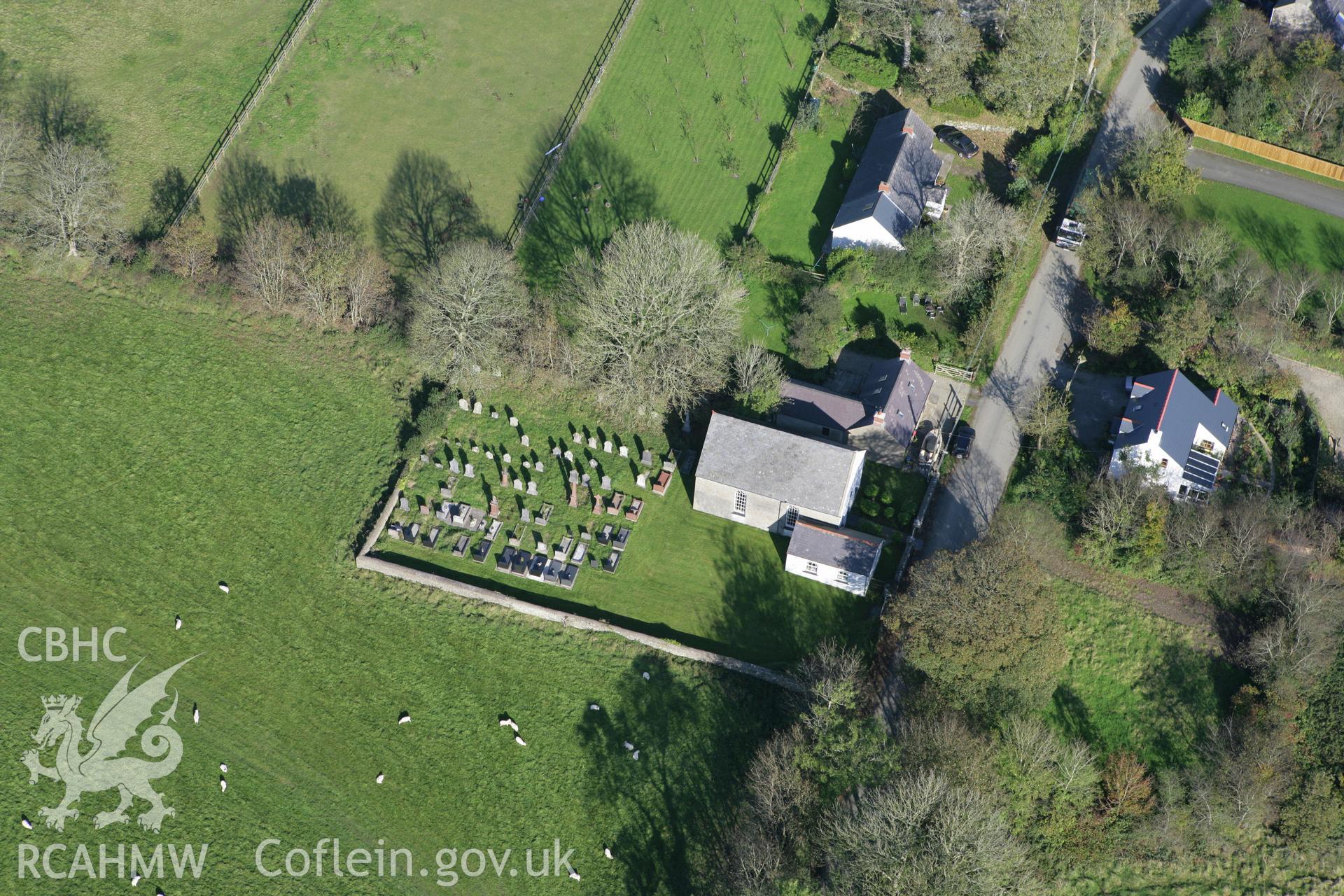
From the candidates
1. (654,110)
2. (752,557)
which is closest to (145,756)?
(752,557)

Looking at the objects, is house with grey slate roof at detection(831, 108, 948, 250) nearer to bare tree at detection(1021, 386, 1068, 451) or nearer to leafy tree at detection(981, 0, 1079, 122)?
leafy tree at detection(981, 0, 1079, 122)

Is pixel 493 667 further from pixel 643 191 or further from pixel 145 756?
pixel 643 191

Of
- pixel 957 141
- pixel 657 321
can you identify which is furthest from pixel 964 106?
pixel 657 321

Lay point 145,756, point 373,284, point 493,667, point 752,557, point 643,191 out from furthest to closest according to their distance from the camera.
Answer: point 643,191
point 373,284
point 752,557
point 493,667
point 145,756

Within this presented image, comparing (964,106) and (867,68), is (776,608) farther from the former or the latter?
(867,68)

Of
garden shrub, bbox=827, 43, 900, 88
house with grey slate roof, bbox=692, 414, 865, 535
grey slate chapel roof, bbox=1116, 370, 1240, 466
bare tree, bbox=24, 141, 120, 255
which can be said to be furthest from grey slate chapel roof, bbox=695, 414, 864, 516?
bare tree, bbox=24, 141, 120, 255

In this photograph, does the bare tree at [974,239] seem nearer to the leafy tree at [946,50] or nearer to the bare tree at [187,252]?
the leafy tree at [946,50]
